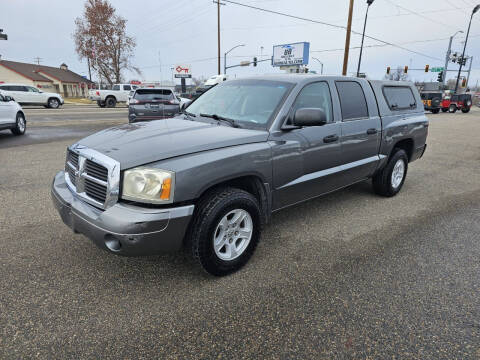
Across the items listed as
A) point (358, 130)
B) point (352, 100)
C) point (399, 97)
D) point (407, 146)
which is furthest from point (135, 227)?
point (407, 146)

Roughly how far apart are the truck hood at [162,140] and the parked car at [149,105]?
806 cm

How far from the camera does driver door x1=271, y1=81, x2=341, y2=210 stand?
3.10 metres

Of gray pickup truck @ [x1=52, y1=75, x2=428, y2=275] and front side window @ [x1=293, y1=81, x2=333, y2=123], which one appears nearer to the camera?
gray pickup truck @ [x1=52, y1=75, x2=428, y2=275]

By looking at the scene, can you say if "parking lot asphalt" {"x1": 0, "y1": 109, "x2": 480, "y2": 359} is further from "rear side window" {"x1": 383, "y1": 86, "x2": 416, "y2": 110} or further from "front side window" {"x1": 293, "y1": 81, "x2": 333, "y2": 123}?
"rear side window" {"x1": 383, "y1": 86, "x2": 416, "y2": 110}

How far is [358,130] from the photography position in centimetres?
398

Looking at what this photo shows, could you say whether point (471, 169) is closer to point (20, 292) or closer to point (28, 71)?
point (20, 292)

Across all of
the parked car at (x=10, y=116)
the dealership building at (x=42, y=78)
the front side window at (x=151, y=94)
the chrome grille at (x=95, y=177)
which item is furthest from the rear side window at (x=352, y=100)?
the dealership building at (x=42, y=78)

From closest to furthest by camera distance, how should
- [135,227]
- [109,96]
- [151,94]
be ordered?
[135,227] < [151,94] < [109,96]

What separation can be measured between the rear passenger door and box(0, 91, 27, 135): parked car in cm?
984

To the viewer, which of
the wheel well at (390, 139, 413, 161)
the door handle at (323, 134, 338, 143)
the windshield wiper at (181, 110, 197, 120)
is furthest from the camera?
the wheel well at (390, 139, 413, 161)

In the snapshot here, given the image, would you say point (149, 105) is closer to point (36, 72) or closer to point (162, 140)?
point (162, 140)

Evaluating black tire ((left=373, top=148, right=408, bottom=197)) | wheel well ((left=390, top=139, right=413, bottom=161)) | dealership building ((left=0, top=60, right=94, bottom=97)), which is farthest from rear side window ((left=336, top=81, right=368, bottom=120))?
dealership building ((left=0, top=60, right=94, bottom=97))

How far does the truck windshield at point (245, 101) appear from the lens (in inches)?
127

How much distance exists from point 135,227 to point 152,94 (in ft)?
34.2
